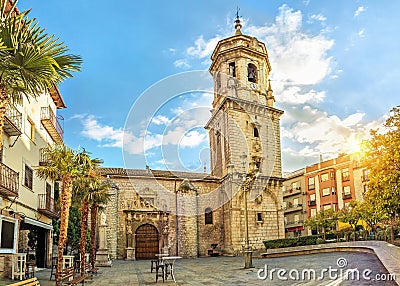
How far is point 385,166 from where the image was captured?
13117 mm

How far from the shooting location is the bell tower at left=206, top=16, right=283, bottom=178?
33.6 m

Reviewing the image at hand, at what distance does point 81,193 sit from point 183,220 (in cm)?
1646

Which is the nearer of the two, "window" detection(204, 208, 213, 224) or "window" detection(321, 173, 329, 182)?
"window" detection(204, 208, 213, 224)

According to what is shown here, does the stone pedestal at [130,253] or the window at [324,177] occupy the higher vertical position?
the window at [324,177]

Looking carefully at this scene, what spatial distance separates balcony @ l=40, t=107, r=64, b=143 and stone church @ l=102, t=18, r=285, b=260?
8.09m

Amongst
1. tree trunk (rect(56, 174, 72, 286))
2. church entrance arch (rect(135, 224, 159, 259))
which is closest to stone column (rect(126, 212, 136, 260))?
church entrance arch (rect(135, 224, 159, 259))

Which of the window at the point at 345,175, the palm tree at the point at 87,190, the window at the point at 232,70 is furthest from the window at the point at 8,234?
the window at the point at 345,175

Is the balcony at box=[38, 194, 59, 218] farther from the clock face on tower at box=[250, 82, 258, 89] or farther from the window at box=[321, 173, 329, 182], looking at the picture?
the window at box=[321, 173, 329, 182]

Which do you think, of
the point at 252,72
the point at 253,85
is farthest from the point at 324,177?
the point at 252,72

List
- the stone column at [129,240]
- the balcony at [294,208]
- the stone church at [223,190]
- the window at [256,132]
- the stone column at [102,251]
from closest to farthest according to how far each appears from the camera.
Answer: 1. the stone column at [102,251]
2. the stone column at [129,240]
3. the stone church at [223,190]
4. the window at [256,132]
5. the balcony at [294,208]

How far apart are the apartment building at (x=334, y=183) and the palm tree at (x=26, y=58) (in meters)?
41.7

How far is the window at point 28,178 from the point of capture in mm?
17984

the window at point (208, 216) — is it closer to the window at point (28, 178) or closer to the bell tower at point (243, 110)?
the bell tower at point (243, 110)

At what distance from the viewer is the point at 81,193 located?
59.8ft
